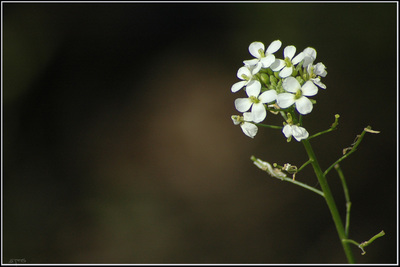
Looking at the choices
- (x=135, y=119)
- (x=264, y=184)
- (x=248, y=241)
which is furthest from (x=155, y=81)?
(x=248, y=241)

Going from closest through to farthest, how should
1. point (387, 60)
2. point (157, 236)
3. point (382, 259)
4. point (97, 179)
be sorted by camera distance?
point (382, 259)
point (387, 60)
point (157, 236)
point (97, 179)

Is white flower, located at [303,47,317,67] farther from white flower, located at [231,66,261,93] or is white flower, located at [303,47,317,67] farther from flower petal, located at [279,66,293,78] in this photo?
white flower, located at [231,66,261,93]

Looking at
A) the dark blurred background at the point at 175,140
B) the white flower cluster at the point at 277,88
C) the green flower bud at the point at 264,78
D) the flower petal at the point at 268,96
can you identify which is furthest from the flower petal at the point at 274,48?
the dark blurred background at the point at 175,140

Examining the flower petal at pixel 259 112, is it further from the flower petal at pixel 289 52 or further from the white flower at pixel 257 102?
the flower petal at pixel 289 52

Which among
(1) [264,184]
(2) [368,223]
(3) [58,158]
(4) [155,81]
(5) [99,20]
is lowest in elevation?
(2) [368,223]

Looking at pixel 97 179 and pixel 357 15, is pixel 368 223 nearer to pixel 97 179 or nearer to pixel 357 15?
pixel 357 15

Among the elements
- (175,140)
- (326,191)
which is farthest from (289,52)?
(175,140)
